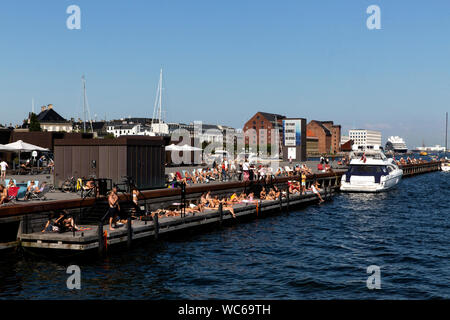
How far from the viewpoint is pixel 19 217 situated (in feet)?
60.5

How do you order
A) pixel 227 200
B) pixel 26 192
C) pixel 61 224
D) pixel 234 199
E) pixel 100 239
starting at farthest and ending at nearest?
pixel 234 199
pixel 227 200
pixel 26 192
pixel 61 224
pixel 100 239

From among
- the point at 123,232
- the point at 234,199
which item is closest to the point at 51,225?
the point at 123,232

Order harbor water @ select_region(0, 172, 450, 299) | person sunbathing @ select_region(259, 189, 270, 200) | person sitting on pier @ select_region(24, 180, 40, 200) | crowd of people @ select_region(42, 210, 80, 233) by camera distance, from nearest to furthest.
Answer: harbor water @ select_region(0, 172, 450, 299) < crowd of people @ select_region(42, 210, 80, 233) < person sitting on pier @ select_region(24, 180, 40, 200) < person sunbathing @ select_region(259, 189, 270, 200)

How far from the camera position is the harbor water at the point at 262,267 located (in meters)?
14.8

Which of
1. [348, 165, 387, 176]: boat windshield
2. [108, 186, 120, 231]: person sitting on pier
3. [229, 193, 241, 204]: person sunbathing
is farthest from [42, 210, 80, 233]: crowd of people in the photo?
[348, 165, 387, 176]: boat windshield

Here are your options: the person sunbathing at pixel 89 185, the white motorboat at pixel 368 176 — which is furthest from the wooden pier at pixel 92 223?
the white motorboat at pixel 368 176

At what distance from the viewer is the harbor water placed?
1478 cm

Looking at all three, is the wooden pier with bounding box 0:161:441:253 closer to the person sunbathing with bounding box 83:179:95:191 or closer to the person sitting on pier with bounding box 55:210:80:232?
the person sitting on pier with bounding box 55:210:80:232

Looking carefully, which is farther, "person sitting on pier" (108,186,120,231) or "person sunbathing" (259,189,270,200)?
"person sunbathing" (259,189,270,200)

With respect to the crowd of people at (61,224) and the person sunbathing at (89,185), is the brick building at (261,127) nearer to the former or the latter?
the person sunbathing at (89,185)

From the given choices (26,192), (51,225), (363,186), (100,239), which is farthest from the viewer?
(363,186)

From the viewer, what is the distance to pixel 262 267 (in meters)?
18.1

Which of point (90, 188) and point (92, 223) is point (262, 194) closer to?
point (90, 188)
